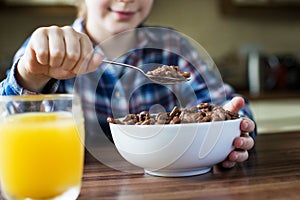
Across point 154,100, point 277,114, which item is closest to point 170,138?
point 154,100

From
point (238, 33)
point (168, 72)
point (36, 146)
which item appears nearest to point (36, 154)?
point (36, 146)

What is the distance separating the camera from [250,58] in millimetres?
3104

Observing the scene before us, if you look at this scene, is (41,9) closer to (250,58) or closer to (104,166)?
(250,58)

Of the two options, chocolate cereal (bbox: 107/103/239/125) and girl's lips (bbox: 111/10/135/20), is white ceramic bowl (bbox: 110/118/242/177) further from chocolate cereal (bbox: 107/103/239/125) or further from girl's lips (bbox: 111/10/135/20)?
girl's lips (bbox: 111/10/135/20)

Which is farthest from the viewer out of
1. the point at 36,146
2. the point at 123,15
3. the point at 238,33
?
the point at 238,33

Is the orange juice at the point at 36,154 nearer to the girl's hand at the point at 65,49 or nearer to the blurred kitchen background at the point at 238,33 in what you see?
the girl's hand at the point at 65,49

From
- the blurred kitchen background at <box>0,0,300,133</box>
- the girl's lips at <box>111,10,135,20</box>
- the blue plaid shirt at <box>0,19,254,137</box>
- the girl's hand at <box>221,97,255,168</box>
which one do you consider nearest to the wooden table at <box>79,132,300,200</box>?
the girl's hand at <box>221,97,255,168</box>

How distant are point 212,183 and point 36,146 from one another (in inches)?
11.2

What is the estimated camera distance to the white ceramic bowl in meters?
0.70

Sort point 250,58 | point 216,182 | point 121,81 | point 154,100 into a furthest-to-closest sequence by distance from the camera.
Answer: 1. point 250,58
2. point 154,100
3. point 121,81
4. point 216,182

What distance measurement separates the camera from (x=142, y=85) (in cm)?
121

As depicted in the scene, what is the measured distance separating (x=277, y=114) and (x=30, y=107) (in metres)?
2.32

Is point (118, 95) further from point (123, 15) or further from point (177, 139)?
point (123, 15)

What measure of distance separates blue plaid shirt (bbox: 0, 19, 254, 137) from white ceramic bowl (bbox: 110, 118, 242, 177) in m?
0.12
